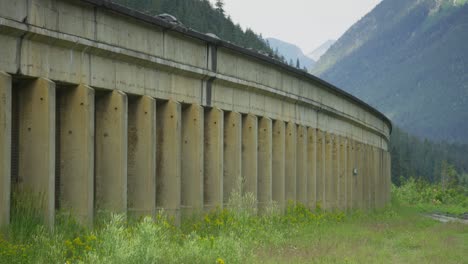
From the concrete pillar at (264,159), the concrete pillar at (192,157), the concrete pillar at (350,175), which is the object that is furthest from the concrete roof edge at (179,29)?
the concrete pillar at (350,175)

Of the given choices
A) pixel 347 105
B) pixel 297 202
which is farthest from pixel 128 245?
pixel 347 105

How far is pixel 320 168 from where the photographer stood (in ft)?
Result: 92.6

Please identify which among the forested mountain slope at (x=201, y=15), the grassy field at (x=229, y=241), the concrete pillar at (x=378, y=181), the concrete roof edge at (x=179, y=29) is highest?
the forested mountain slope at (x=201, y=15)

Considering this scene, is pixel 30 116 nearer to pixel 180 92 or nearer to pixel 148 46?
pixel 148 46

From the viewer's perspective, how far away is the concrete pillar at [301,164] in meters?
25.6

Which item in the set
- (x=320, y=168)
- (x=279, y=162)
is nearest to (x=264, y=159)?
(x=279, y=162)

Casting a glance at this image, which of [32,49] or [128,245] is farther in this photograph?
[32,49]

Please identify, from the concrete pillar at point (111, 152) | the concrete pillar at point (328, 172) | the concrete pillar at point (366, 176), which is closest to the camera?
the concrete pillar at point (111, 152)

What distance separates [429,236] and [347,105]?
13390mm

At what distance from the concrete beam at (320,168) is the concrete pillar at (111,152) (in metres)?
13.7

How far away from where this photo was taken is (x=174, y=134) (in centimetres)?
1667

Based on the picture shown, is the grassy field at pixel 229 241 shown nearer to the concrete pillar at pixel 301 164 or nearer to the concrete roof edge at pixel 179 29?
the concrete pillar at pixel 301 164

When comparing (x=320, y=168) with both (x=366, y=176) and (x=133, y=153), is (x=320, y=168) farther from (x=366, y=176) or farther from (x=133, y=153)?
(x=133, y=153)

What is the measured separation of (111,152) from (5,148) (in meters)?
3.37
